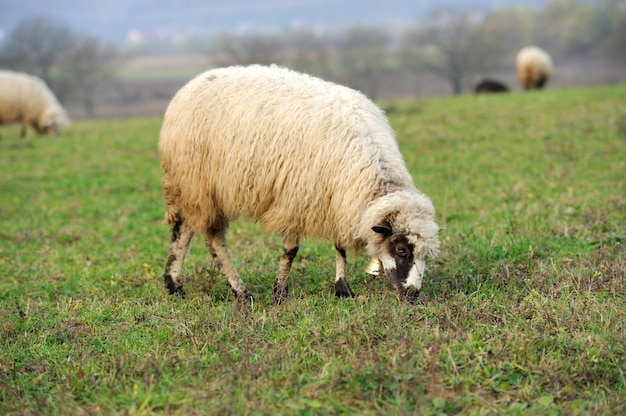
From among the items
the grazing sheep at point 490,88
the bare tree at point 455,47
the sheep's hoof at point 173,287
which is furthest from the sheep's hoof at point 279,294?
the bare tree at point 455,47

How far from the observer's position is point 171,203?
668 centimetres

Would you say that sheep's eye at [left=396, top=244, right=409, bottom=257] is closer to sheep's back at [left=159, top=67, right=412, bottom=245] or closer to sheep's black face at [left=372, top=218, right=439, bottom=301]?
sheep's black face at [left=372, top=218, right=439, bottom=301]

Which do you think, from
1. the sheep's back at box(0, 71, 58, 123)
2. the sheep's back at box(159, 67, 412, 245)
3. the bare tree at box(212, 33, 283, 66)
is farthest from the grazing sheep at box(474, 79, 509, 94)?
the sheep's back at box(159, 67, 412, 245)

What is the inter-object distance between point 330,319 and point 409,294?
68 cm

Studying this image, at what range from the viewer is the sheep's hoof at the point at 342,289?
602cm

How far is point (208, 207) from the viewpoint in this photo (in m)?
6.36

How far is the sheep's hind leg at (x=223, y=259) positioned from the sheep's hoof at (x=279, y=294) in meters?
0.27

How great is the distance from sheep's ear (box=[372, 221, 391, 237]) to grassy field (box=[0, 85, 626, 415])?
52 centimetres

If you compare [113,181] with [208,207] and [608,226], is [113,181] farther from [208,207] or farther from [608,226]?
[608,226]

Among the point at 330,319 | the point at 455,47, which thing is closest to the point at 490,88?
the point at 330,319

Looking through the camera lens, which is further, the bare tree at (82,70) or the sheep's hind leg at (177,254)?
the bare tree at (82,70)

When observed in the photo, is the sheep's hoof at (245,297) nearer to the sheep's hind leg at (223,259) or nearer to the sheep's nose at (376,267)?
the sheep's hind leg at (223,259)

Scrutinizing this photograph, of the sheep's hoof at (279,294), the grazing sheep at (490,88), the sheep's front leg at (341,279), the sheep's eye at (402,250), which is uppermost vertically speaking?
the grazing sheep at (490,88)

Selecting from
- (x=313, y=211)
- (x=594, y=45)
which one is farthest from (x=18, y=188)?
(x=594, y=45)
